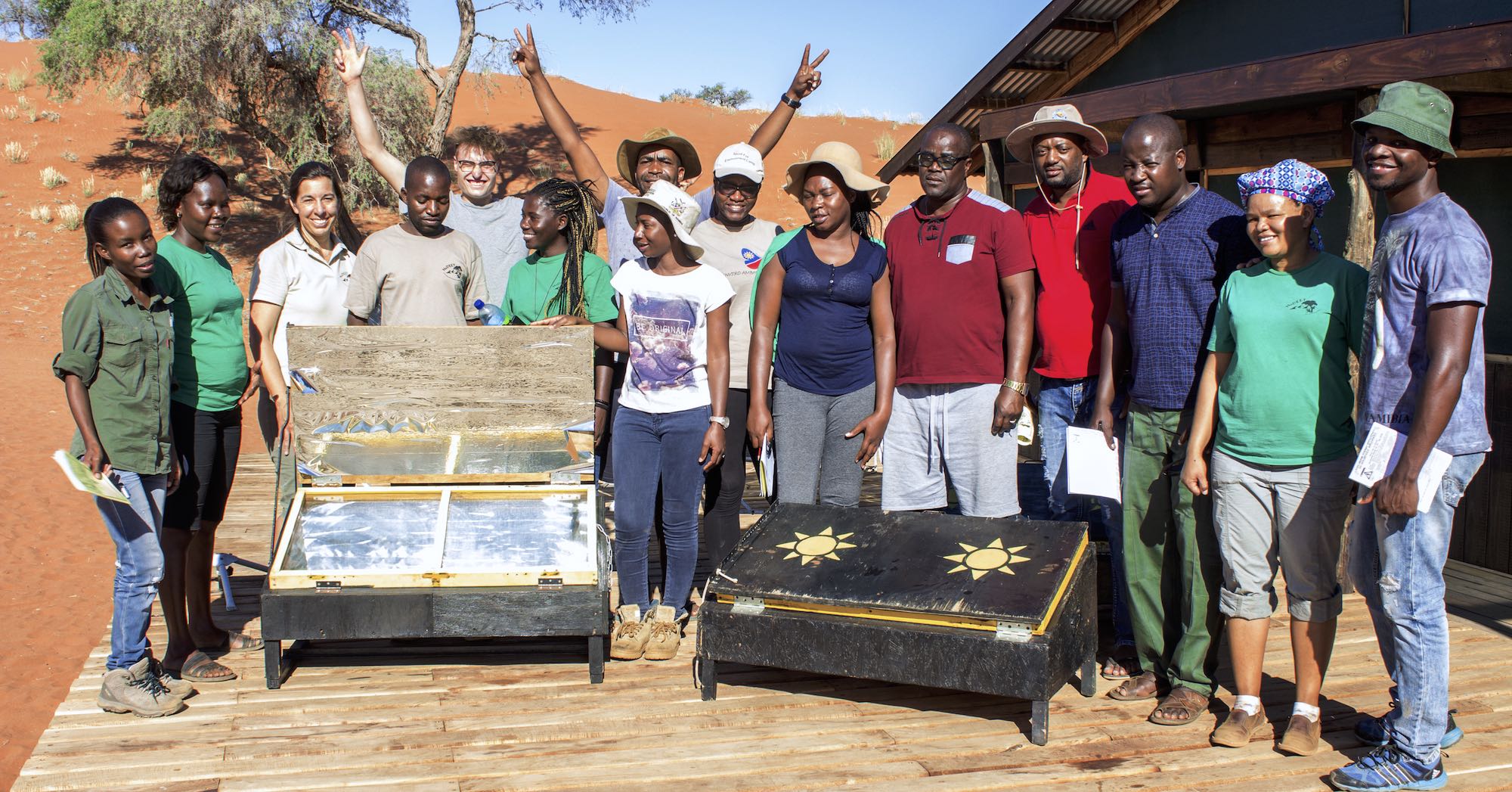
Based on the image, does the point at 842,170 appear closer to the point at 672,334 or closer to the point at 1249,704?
the point at 672,334

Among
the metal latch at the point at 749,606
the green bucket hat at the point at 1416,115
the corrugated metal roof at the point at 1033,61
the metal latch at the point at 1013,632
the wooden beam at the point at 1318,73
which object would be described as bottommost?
the metal latch at the point at 749,606

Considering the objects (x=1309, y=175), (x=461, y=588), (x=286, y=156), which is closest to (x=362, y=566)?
(x=461, y=588)

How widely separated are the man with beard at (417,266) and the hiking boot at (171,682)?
5.52ft

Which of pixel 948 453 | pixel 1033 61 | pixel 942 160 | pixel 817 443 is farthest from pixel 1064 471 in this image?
pixel 1033 61

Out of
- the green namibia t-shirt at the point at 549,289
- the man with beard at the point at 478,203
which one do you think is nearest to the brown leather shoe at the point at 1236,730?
the green namibia t-shirt at the point at 549,289

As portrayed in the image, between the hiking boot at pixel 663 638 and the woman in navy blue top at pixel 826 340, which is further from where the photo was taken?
the hiking boot at pixel 663 638

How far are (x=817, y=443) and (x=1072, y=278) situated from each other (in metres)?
1.24

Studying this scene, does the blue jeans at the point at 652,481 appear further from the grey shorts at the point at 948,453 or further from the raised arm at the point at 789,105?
the raised arm at the point at 789,105

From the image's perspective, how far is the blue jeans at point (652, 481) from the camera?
5.19 metres

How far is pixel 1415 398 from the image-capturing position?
3693mm

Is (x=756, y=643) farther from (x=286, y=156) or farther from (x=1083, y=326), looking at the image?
(x=286, y=156)

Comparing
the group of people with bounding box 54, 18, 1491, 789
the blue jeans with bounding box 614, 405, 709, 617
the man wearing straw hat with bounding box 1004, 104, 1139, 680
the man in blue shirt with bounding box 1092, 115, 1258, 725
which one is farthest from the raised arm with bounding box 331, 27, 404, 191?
the man in blue shirt with bounding box 1092, 115, 1258, 725

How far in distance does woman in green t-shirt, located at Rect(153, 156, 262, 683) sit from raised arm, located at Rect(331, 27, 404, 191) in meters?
1.31

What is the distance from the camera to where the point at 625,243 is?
591 cm
